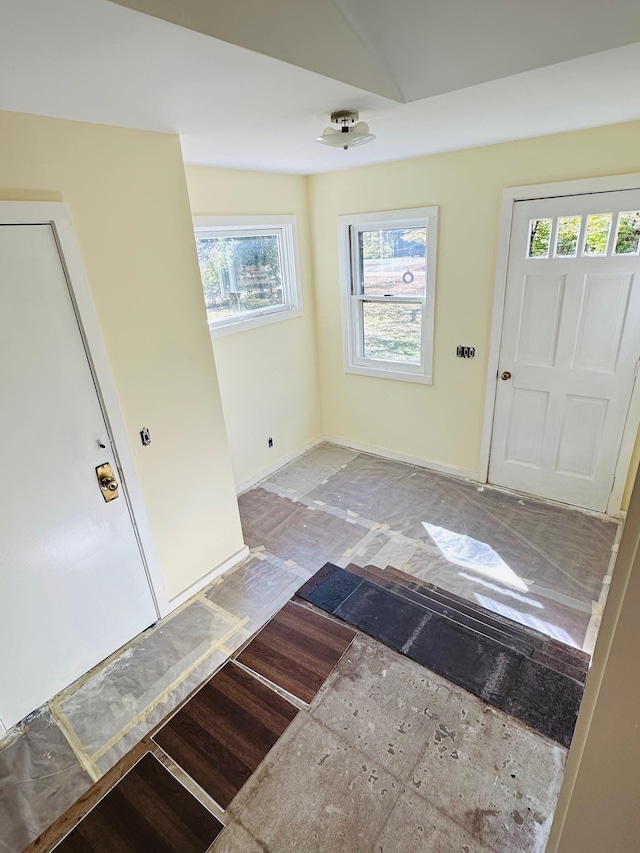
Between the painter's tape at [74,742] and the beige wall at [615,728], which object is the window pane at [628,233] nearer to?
the beige wall at [615,728]

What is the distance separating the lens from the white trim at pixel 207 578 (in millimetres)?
2480

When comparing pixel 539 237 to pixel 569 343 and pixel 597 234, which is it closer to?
pixel 597 234

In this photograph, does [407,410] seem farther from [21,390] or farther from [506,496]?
[21,390]

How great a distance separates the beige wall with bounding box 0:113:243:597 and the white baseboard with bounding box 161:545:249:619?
46 millimetres

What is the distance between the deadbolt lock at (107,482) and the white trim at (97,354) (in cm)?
5

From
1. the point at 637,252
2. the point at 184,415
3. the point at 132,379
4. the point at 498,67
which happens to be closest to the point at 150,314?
the point at 132,379

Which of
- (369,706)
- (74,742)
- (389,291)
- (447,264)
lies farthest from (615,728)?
(389,291)

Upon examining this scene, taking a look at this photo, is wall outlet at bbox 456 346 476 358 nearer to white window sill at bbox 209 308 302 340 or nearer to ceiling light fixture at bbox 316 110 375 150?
→ white window sill at bbox 209 308 302 340

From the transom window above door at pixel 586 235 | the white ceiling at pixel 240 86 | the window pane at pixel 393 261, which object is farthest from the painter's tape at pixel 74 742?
the transom window above door at pixel 586 235

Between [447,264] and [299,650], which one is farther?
[447,264]

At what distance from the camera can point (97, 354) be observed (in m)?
1.87

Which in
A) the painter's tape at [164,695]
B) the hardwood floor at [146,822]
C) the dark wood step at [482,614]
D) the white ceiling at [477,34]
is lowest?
the painter's tape at [164,695]

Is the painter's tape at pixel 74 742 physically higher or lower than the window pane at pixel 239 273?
lower

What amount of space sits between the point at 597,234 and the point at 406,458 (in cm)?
216
